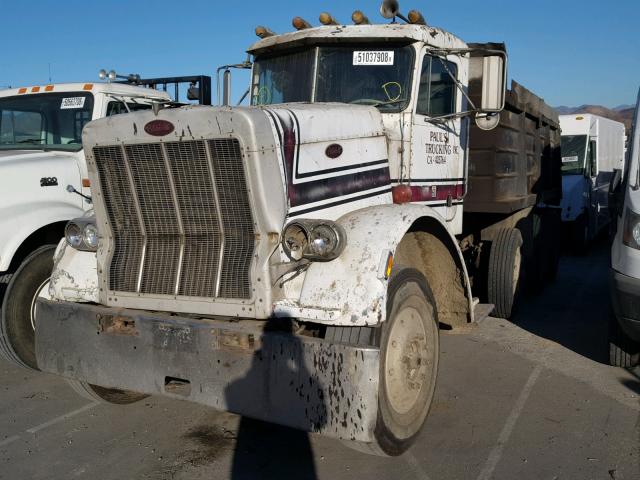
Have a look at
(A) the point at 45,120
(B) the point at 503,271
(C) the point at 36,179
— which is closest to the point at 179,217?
(C) the point at 36,179

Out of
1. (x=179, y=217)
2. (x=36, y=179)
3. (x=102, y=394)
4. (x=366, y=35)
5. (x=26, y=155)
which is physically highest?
(x=366, y=35)

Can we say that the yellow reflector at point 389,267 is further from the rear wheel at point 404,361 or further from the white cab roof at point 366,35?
the white cab roof at point 366,35

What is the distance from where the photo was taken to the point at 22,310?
203 inches

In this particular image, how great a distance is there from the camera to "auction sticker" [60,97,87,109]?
249 inches

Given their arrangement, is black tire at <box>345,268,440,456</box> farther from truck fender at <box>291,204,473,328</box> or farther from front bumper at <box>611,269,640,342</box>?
front bumper at <box>611,269,640,342</box>

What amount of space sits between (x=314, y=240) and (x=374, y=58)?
214cm

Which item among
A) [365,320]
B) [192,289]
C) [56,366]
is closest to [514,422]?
[365,320]

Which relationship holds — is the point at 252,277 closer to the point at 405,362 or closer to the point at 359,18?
the point at 405,362

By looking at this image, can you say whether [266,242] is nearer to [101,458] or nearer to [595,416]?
[101,458]

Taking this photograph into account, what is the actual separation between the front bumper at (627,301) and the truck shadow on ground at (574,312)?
1.07 meters

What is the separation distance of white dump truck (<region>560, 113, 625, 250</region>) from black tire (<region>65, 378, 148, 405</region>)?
928 centimetres

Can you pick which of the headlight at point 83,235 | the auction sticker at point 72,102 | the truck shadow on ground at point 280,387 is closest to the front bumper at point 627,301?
the truck shadow on ground at point 280,387

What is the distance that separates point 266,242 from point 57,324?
1.51 metres

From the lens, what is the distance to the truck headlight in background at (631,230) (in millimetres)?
4816
